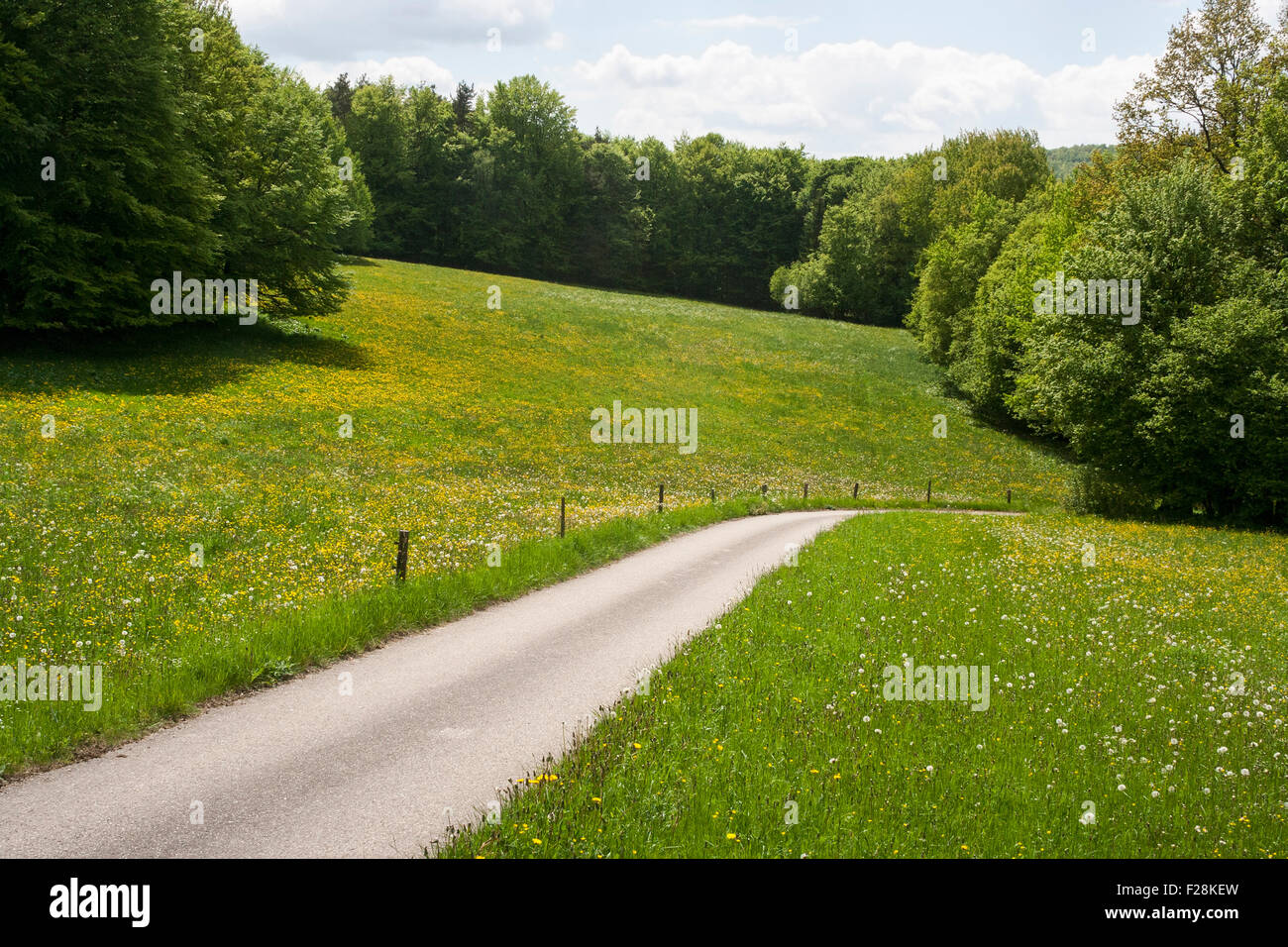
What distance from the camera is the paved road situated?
242 inches

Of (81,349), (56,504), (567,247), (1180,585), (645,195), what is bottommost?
(1180,585)

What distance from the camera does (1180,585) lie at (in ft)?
55.7

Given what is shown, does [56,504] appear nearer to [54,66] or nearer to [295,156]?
[54,66]

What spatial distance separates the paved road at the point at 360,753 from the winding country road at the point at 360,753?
0.02m

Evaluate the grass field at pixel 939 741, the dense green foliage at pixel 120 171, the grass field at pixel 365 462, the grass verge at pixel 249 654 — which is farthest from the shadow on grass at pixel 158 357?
the grass field at pixel 939 741

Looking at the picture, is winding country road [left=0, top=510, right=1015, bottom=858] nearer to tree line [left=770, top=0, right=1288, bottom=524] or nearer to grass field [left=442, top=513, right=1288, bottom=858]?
grass field [left=442, top=513, right=1288, bottom=858]

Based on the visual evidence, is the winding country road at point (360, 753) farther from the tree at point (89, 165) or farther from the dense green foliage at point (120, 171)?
the dense green foliage at point (120, 171)

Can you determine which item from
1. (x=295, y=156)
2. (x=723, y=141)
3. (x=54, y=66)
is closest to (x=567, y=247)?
(x=723, y=141)

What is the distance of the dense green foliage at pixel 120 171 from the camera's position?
3052 centimetres

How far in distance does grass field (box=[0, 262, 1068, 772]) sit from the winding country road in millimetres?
838

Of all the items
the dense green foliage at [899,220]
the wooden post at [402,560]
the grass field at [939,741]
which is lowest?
the grass field at [939,741]

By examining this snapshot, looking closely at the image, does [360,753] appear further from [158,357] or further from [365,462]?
[158,357]
